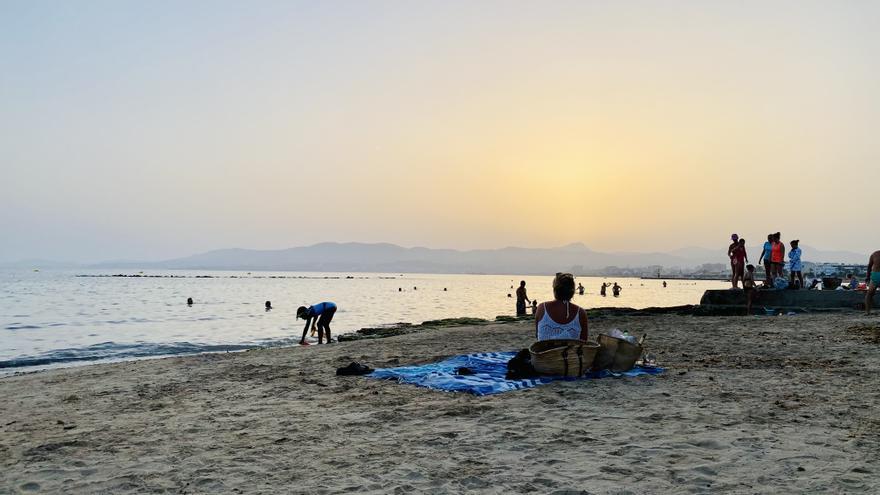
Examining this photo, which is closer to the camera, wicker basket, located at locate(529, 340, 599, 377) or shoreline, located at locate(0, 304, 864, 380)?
wicker basket, located at locate(529, 340, 599, 377)

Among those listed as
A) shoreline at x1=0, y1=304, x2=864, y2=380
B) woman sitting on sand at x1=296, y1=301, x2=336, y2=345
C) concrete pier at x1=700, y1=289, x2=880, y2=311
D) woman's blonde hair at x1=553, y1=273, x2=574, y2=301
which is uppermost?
woman's blonde hair at x1=553, y1=273, x2=574, y2=301

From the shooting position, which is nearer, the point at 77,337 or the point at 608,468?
the point at 608,468

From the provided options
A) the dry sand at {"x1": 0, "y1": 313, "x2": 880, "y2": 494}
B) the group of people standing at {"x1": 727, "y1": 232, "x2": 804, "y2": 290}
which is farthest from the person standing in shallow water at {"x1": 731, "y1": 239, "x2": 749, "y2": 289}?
the dry sand at {"x1": 0, "y1": 313, "x2": 880, "y2": 494}

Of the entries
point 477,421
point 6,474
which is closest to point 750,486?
point 477,421

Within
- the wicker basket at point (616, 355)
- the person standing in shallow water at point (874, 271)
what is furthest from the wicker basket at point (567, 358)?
the person standing in shallow water at point (874, 271)

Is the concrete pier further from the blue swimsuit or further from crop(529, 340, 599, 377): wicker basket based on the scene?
crop(529, 340, 599, 377): wicker basket

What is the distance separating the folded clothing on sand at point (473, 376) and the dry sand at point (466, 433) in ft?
1.05

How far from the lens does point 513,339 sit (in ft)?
55.5

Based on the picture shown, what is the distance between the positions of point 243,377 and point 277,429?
496 cm

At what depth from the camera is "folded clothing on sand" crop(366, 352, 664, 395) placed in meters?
8.73

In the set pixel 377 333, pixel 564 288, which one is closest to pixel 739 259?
pixel 377 333

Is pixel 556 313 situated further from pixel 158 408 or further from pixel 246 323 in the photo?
pixel 246 323

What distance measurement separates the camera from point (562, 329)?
937 centimetres

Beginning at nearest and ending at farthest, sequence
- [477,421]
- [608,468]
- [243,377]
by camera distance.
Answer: [608,468] < [477,421] < [243,377]
